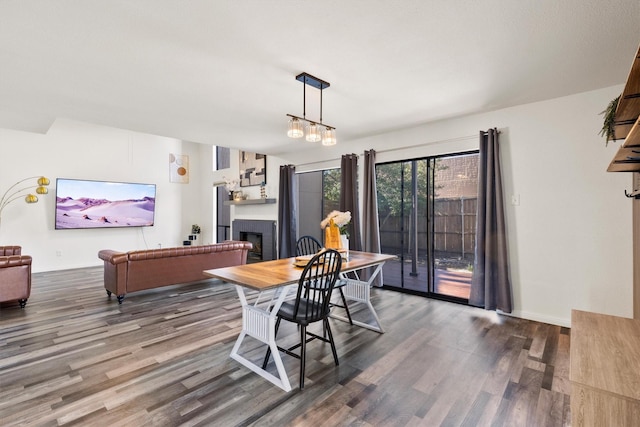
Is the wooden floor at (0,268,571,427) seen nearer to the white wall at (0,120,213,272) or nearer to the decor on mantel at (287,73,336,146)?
the decor on mantel at (287,73,336,146)

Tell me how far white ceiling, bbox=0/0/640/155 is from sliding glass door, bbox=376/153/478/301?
2.89ft

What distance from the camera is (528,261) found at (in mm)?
3451

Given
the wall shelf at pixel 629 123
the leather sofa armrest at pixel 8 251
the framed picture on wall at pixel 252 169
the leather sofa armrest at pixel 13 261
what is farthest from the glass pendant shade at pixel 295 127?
the leather sofa armrest at pixel 8 251

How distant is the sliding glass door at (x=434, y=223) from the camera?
416cm

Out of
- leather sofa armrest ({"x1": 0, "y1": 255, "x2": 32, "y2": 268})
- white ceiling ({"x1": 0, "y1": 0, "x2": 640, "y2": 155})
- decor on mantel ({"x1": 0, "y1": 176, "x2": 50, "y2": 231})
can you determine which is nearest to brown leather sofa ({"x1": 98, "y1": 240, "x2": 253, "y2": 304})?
leather sofa armrest ({"x1": 0, "y1": 255, "x2": 32, "y2": 268})

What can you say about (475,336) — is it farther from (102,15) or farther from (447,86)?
(102,15)

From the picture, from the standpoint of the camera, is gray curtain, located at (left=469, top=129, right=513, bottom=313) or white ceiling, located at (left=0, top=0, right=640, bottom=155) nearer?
white ceiling, located at (left=0, top=0, right=640, bottom=155)

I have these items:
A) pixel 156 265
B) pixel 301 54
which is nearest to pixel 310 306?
pixel 301 54

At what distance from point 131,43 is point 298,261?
7.25 feet

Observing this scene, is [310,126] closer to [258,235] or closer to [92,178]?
[258,235]

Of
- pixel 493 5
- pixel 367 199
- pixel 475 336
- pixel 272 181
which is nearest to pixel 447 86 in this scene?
pixel 493 5

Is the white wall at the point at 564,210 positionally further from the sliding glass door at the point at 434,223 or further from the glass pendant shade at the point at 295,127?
the glass pendant shade at the point at 295,127

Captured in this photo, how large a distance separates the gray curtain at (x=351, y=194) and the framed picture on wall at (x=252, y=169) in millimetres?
2371

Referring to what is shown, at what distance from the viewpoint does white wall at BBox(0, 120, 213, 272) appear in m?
5.84
